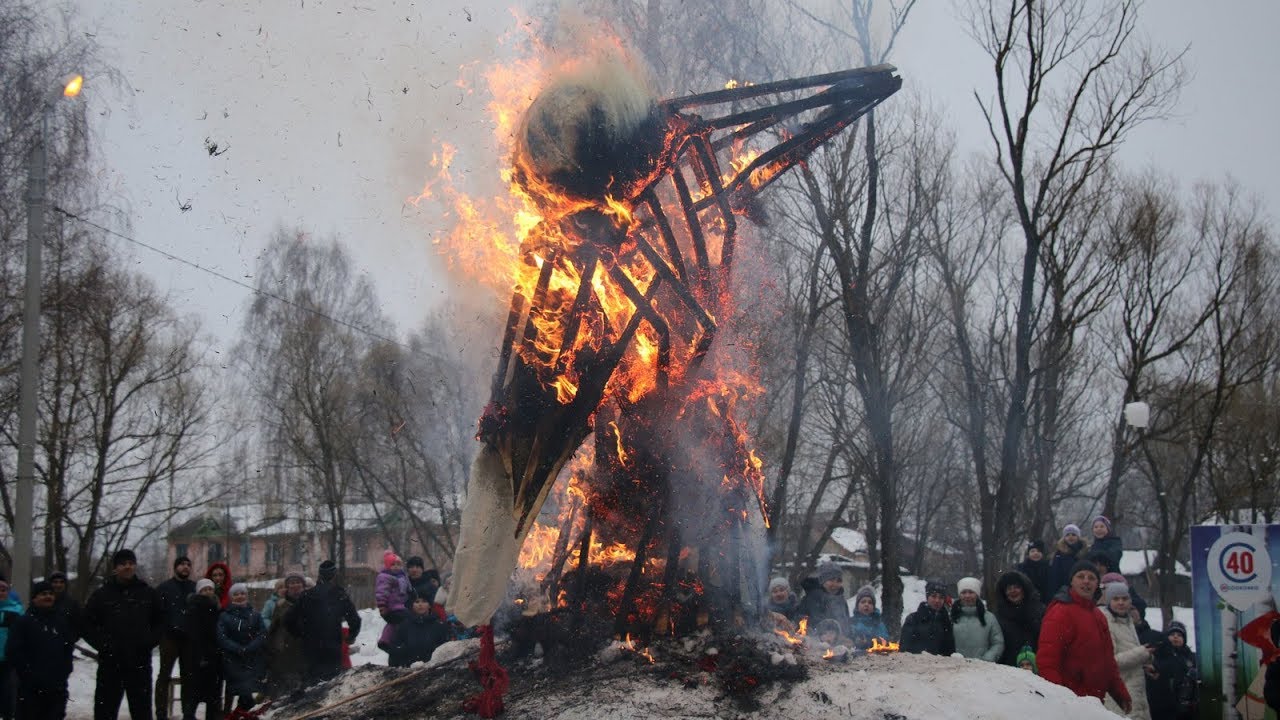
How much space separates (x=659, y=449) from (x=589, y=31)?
343cm

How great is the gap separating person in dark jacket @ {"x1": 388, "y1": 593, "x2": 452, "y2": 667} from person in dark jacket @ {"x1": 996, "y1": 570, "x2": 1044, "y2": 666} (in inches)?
215

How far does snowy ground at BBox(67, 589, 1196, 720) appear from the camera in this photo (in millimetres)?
6234

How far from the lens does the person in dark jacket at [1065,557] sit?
411 inches

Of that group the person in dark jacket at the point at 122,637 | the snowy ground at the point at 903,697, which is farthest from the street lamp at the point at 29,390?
the snowy ground at the point at 903,697

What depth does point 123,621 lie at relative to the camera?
392 inches

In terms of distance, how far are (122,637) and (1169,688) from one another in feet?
→ 33.5

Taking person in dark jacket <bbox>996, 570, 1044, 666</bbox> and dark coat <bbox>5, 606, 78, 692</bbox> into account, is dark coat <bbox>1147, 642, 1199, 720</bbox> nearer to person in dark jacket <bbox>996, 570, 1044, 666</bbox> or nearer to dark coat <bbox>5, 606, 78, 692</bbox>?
person in dark jacket <bbox>996, 570, 1044, 666</bbox>

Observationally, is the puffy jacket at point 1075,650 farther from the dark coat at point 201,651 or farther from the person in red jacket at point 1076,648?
the dark coat at point 201,651

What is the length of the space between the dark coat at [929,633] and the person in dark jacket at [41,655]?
26.0 feet

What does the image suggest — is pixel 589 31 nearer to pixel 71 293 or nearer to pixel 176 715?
pixel 176 715

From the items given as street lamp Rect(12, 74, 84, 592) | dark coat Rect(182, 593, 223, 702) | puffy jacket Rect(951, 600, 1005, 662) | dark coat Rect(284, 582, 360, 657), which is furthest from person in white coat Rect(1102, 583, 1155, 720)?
street lamp Rect(12, 74, 84, 592)

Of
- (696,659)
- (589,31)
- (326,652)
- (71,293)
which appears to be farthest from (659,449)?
(71,293)

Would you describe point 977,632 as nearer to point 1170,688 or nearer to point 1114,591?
point 1114,591

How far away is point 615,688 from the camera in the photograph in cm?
688
